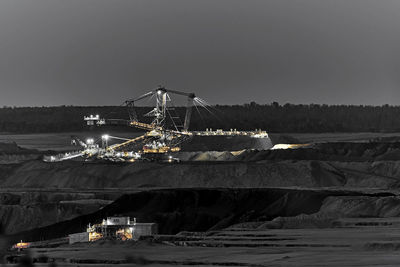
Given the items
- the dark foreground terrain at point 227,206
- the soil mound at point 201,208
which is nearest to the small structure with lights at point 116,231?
the dark foreground terrain at point 227,206

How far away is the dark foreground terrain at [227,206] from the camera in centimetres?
6525

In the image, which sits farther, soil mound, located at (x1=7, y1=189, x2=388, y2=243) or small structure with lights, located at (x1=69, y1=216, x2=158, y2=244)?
soil mound, located at (x1=7, y1=189, x2=388, y2=243)

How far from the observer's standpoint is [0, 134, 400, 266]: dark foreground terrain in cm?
6525

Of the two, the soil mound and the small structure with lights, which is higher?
the soil mound

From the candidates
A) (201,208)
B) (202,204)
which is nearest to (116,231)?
(201,208)

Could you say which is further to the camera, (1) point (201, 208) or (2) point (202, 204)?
(2) point (202, 204)

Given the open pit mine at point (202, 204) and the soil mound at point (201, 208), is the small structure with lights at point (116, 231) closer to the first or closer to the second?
the open pit mine at point (202, 204)

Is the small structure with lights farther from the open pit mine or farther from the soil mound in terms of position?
the soil mound

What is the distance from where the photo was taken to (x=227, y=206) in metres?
107

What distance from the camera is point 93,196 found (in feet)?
396

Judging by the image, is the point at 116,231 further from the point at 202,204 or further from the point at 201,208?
the point at 202,204

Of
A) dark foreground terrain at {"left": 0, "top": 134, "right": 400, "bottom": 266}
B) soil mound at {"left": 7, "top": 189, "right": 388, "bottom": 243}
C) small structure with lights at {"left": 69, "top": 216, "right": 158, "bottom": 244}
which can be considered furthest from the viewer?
soil mound at {"left": 7, "top": 189, "right": 388, "bottom": 243}

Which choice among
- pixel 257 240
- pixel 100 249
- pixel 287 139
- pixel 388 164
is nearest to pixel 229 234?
pixel 257 240

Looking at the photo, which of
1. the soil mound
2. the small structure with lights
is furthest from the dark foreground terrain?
the small structure with lights
